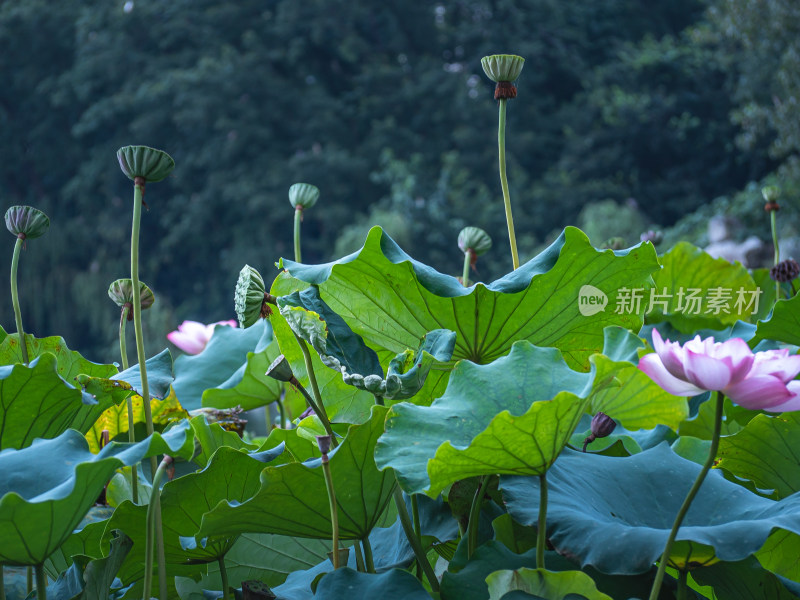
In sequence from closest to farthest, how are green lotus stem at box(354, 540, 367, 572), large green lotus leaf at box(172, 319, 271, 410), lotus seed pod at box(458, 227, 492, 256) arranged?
green lotus stem at box(354, 540, 367, 572) < lotus seed pod at box(458, 227, 492, 256) < large green lotus leaf at box(172, 319, 271, 410)

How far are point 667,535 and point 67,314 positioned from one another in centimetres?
969

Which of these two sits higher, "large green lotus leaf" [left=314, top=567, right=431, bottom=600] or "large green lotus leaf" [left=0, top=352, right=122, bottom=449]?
"large green lotus leaf" [left=0, top=352, right=122, bottom=449]

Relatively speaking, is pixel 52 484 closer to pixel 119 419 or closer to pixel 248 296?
pixel 248 296

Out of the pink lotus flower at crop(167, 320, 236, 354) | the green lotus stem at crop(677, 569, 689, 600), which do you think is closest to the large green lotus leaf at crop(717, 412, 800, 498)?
the green lotus stem at crop(677, 569, 689, 600)

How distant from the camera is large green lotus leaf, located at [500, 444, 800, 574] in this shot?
41 cm

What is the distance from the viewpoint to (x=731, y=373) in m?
0.39

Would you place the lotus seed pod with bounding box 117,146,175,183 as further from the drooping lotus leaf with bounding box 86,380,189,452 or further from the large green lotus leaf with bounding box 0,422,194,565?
the drooping lotus leaf with bounding box 86,380,189,452

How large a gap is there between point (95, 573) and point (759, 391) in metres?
0.35

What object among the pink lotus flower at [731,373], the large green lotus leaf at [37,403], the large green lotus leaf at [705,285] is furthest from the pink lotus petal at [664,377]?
the large green lotus leaf at [705,285]

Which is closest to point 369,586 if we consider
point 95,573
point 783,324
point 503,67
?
point 95,573

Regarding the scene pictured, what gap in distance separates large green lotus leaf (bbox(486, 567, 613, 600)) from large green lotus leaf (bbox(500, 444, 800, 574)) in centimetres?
2

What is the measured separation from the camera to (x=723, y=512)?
0.47 m

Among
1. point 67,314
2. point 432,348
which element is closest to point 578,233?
point 432,348

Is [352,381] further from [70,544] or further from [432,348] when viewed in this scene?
[70,544]
